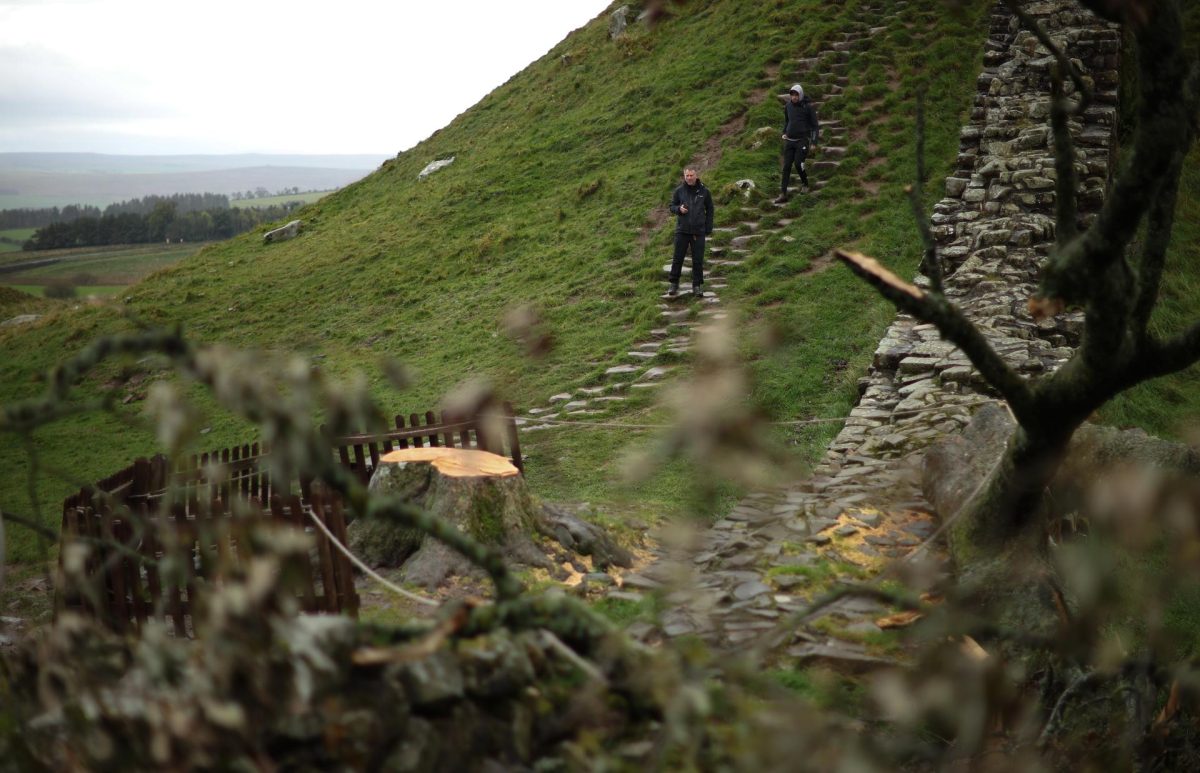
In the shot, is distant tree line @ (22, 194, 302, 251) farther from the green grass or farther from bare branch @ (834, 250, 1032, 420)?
bare branch @ (834, 250, 1032, 420)

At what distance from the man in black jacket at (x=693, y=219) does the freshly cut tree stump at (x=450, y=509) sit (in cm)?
845

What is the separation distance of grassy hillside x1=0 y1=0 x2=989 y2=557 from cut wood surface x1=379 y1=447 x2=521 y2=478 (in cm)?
202

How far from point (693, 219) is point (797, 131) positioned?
387cm

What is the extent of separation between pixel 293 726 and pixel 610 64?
27.9 metres

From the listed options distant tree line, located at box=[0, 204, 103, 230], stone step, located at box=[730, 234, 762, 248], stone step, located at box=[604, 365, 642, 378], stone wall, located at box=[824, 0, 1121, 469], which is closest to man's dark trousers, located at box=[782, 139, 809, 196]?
stone step, located at box=[730, 234, 762, 248]

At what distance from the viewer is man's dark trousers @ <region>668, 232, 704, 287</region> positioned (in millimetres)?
14867

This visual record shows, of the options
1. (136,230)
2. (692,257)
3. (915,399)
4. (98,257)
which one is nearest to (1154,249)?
(915,399)

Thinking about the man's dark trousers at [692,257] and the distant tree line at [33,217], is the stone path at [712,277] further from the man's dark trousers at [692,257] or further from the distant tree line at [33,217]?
the distant tree line at [33,217]

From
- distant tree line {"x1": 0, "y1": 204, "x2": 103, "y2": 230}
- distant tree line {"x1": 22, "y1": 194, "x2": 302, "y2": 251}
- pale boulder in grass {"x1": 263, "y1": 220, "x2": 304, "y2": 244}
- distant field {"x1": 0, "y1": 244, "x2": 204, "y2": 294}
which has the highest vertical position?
distant tree line {"x1": 0, "y1": 204, "x2": 103, "y2": 230}

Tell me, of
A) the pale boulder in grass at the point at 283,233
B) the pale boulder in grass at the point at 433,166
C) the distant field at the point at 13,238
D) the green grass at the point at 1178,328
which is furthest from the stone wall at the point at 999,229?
the distant field at the point at 13,238

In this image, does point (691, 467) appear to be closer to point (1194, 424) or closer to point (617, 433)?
point (617, 433)

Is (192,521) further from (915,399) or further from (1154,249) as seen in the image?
(915,399)

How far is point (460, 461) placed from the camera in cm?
699

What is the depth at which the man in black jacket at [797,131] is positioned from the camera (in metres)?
16.9
